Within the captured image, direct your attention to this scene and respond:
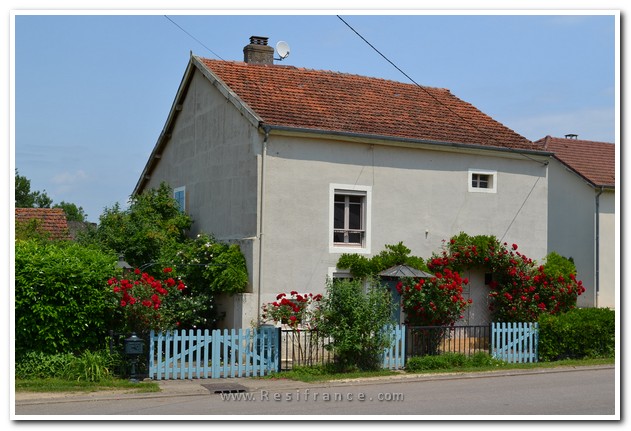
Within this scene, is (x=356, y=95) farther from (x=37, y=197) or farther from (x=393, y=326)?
(x=37, y=197)

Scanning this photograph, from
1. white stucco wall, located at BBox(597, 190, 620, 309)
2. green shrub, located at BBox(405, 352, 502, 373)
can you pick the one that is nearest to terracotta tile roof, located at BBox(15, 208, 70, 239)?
green shrub, located at BBox(405, 352, 502, 373)

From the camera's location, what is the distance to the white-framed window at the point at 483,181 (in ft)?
69.6

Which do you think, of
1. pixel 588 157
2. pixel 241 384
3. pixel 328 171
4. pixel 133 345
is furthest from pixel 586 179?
pixel 133 345

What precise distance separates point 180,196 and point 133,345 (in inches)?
354

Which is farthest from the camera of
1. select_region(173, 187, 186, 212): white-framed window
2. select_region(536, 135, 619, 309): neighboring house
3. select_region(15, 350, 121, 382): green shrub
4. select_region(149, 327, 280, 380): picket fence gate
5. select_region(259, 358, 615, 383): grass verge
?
select_region(536, 135, 619, 309): neighboring house

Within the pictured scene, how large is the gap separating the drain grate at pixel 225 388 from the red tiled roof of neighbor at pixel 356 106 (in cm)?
638

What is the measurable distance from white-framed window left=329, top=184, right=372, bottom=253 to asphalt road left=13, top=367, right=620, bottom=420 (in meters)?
4.42

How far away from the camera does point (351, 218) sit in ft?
64.3

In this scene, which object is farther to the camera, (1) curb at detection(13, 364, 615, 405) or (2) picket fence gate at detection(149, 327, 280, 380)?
(2) picket fence gate at detection(149, 327, 280, 380)

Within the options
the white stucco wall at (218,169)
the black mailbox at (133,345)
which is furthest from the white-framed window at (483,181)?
the black mailbox at (133,345)

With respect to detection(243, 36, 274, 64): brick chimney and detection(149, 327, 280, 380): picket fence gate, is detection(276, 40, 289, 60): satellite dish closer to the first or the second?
detection(243, 36, 274, 64): brick chimney

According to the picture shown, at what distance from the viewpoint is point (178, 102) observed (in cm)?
2327

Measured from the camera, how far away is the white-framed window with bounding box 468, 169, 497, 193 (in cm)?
2121
